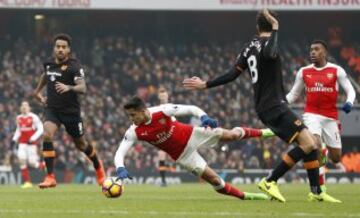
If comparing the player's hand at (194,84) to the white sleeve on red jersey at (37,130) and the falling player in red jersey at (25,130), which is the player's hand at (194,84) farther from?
the falling player in red jersey at (25,130)

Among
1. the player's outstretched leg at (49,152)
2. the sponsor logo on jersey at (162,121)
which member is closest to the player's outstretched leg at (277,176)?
the sponsor logo on jersey at (162,121)

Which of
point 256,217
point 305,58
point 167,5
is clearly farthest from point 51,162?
point 305,58

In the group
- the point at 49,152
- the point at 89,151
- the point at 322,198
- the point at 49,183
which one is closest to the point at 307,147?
the point at 322,198

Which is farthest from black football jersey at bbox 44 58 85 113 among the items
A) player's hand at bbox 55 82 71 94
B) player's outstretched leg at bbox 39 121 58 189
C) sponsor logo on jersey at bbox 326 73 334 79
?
sponsor logo on jersey at bbox 326 73 334 79

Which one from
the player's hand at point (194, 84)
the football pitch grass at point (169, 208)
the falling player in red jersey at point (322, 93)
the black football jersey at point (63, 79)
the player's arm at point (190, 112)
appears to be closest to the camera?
the football pitch grass at point (169, 208)

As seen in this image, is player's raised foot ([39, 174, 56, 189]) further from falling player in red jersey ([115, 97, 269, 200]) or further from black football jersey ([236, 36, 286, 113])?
black football jersey ([236, 36, 286, 113])

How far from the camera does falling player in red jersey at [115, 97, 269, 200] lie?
1227 cm

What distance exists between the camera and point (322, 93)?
1498cm

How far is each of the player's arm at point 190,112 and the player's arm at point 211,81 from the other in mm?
286

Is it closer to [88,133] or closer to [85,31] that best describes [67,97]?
[88,133]

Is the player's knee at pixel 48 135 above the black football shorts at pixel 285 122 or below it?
below

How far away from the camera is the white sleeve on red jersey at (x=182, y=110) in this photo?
1184cm

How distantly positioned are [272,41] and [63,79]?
17.1 ft

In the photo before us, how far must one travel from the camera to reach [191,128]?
12867 millimetres
